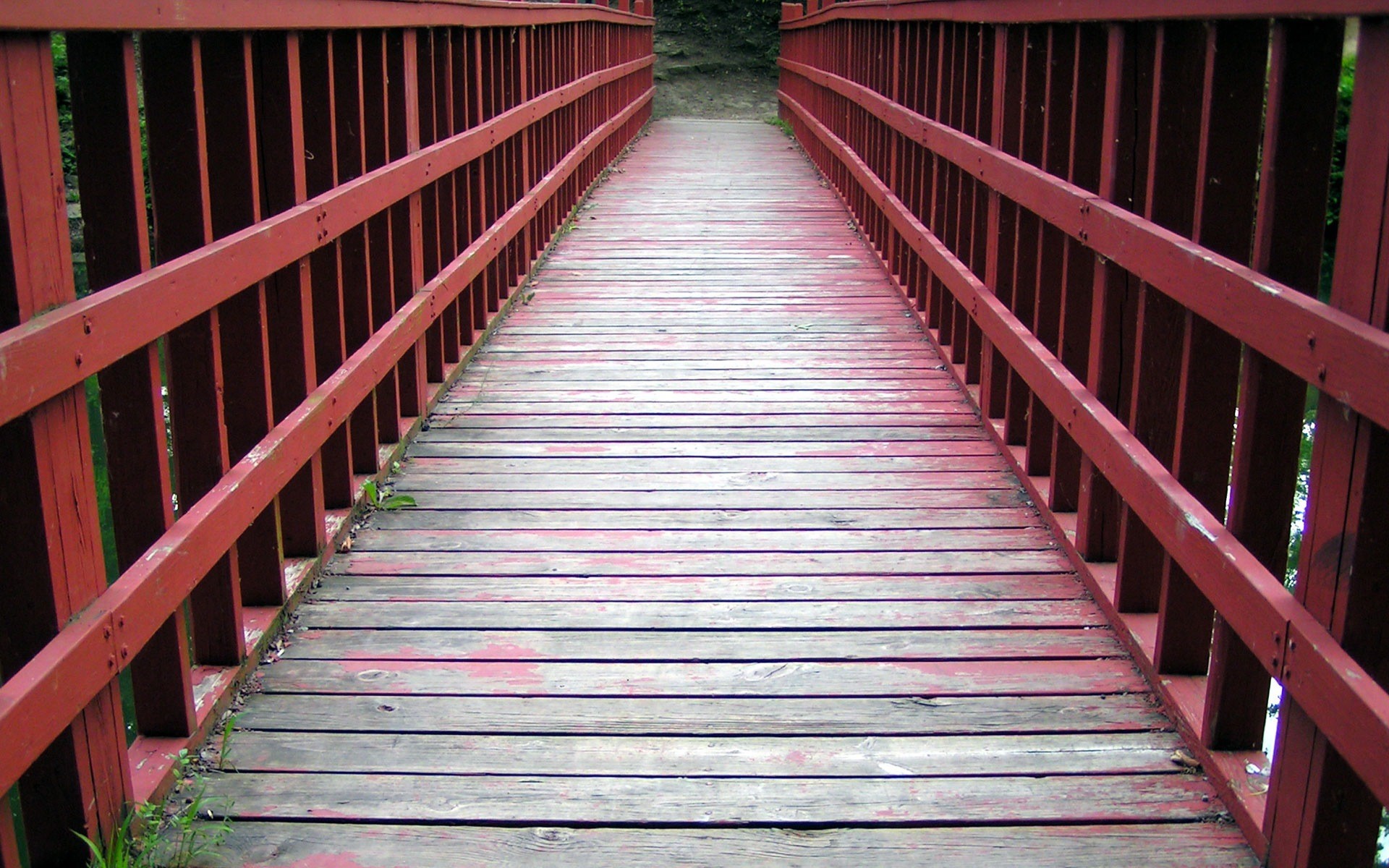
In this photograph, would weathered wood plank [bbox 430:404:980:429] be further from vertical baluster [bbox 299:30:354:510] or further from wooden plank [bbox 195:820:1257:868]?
wooden plank [bbox 195:820:1257:868]

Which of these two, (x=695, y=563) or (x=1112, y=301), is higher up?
(x=1112, y=301)

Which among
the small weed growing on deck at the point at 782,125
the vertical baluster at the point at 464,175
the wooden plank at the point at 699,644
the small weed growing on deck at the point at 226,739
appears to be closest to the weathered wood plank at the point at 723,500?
the wooden plank at the point at 699,644

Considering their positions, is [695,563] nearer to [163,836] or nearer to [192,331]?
[192,331]

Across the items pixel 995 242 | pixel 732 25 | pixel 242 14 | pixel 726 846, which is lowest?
pixel 726 846

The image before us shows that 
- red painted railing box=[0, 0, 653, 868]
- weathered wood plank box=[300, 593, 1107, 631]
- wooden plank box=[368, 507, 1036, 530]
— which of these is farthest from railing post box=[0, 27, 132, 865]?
wooden plank box=[368, 507, 1036, 530]

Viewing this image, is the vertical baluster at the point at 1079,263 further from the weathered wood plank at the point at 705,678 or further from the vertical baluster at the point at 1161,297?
the weathered wood plank at the point at 705,678

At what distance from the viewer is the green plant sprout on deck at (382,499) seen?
12.1 ft

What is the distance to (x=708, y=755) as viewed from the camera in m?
2.48

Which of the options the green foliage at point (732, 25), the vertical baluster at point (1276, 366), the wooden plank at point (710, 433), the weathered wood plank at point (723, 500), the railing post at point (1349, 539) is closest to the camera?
the railing post at point (1349, 539)

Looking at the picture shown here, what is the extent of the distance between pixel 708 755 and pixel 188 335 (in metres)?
1.22

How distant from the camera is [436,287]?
431cm

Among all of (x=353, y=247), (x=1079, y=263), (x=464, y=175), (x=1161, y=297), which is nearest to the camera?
(x=1161, y=297)

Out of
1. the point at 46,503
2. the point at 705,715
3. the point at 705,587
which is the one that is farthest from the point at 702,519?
the point at 46,503

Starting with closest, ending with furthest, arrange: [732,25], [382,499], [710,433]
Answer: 1. [382,499]
2. [710,433]
3. [732,25]
